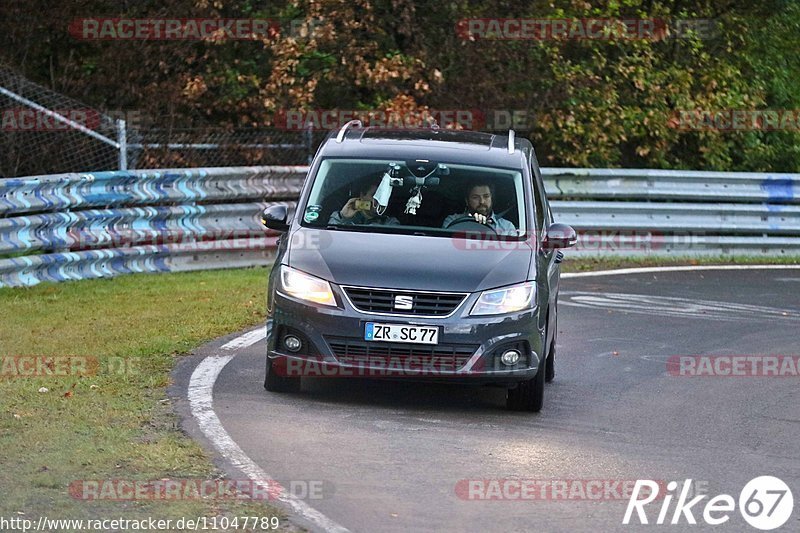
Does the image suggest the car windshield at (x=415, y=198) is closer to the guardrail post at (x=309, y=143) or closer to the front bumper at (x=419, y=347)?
the front bumper at (x=419, y=347)

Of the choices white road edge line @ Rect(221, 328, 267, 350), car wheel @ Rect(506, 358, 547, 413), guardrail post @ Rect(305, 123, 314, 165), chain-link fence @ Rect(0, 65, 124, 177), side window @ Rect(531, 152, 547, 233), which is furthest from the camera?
guardrail post @ Rect(305, 123, 314, 165)

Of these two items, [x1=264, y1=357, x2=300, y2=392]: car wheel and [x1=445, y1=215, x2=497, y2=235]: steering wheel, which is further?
[x1=445, y1=215, x2=497, y2=235]: steering wheel

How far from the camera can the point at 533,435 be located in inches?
358

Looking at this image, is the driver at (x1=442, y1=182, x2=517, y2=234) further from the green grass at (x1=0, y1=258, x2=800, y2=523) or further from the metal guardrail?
the metal guardrail

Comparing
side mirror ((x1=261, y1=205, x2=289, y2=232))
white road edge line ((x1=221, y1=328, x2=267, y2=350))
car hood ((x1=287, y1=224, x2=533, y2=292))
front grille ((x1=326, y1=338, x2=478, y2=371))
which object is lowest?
white road edge line ((x1=221, y1=328, x2=267, y2=350))

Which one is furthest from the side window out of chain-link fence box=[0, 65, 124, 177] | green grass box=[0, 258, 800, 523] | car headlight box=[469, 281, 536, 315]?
chain-link fence box=[0, 65, 124, 177]

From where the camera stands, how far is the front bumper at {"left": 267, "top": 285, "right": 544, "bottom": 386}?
31.2 ft

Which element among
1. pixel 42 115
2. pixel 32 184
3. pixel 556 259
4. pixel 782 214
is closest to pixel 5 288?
pixel 32 184

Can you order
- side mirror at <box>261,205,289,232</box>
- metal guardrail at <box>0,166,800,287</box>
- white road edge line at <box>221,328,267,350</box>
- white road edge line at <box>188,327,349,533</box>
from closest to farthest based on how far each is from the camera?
white road edge line at <box>188,327,349,533</box>
side mirror at <box>261,205,289,232</box>
white road edge line at <box>221,328,267,350</box>
metal guardrail at <box>0,166,800,287</box>

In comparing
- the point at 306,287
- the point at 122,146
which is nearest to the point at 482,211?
the point at 306,287

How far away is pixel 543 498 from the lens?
7406mm

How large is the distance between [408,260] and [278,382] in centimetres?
123

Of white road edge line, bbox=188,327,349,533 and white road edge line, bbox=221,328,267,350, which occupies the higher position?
white road edge line, bbox=188,327,349,533

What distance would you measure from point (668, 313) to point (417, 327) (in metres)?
6.46
